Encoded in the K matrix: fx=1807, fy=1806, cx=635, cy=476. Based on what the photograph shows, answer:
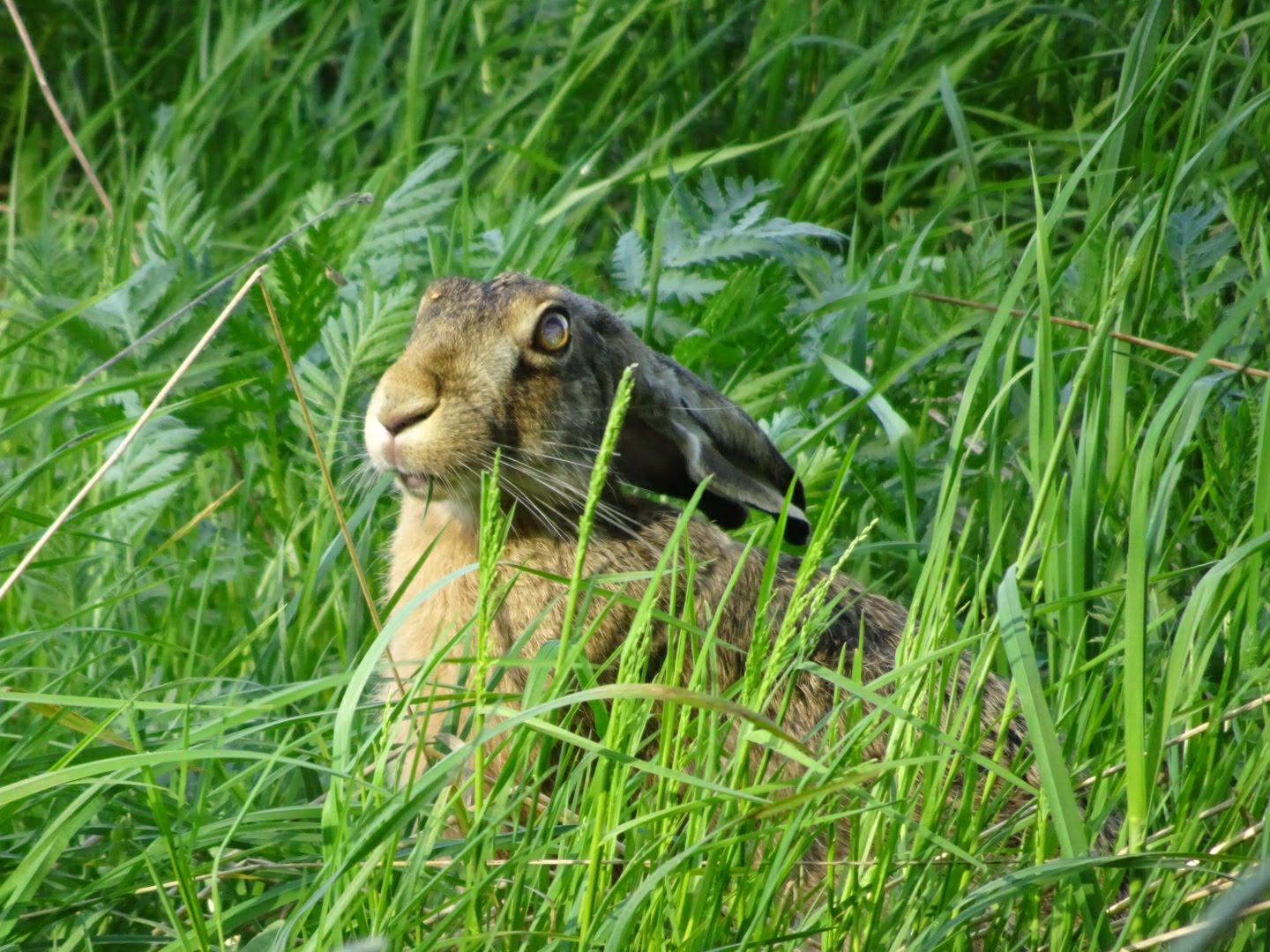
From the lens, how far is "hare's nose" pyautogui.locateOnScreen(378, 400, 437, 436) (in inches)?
137

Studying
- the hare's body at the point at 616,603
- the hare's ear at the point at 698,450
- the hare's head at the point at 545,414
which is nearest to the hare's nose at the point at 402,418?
the hare's head at the point at 545,414

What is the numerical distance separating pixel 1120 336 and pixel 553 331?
114cm

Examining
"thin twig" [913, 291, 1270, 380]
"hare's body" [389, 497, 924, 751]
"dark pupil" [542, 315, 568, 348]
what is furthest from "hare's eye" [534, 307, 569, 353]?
"thin twig" [913, 291, 1270, 380]

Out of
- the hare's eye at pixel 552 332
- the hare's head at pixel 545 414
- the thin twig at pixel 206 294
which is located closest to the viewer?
the thin twig at pixel 206 294

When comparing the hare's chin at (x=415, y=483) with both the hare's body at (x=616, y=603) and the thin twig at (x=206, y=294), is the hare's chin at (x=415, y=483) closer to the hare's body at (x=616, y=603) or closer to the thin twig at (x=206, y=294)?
the hare's body at (x=616, y=603)

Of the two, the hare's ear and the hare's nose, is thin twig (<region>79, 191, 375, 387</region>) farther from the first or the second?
the hare's ear

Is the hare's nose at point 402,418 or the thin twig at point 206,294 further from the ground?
the thin twig at point 206,294

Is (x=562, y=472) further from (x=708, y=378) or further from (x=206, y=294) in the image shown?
(x=708, y=378)

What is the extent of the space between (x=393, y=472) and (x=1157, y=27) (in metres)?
1.68

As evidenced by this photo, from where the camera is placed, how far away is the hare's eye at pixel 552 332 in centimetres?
374

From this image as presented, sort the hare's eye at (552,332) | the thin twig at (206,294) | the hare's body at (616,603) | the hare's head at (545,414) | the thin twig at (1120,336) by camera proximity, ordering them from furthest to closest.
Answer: the hare's eye at (552,332) → the hare's body at (616,603) → the hare's head at (545,414) → the thin twig at (1120,336) → the thin twig at (206,294)

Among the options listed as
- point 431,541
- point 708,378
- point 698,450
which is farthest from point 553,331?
point 708,378

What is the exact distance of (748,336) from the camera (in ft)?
14.5

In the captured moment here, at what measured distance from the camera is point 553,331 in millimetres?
3758
